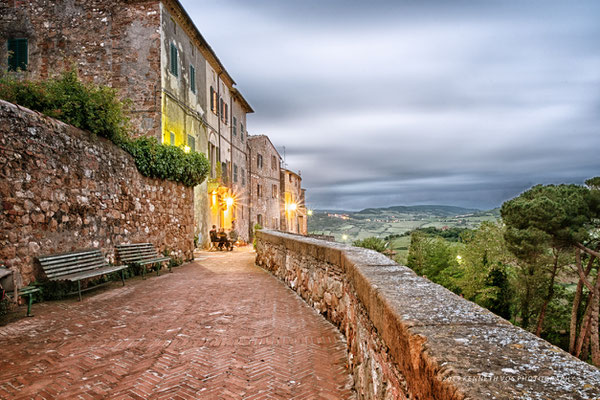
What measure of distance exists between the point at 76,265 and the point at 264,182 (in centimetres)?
2273

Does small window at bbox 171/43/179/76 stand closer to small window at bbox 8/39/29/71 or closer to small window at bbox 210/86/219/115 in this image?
small window at bbox 210/86/219/115

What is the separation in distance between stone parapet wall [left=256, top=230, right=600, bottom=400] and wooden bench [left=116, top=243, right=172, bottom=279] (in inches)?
264

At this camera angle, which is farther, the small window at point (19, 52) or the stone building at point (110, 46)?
the small window at point (19, 52)

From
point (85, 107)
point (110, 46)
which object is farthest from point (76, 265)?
point (110, 46)

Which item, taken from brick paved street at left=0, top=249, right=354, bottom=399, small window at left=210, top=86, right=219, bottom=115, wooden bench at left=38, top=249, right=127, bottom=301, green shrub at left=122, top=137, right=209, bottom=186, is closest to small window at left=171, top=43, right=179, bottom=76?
green shrub at left=122, top=137, right=209, bottom=186

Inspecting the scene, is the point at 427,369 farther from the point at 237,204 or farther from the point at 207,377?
the point at 237,204

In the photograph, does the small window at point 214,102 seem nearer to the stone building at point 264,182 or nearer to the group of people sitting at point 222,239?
the group of people sitting at point 222,239

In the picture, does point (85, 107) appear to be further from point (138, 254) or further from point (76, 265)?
point (138, 254)

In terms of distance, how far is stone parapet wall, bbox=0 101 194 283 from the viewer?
216 inches

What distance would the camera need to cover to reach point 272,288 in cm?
732

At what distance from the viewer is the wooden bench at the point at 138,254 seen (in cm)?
826

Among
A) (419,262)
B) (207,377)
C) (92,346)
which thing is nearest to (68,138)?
(92,346)

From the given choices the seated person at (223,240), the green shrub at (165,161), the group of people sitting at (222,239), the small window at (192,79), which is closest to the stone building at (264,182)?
the group of people sitting at (222,239)

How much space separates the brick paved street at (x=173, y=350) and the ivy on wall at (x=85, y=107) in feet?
12.5
